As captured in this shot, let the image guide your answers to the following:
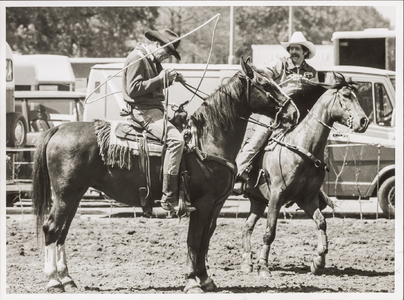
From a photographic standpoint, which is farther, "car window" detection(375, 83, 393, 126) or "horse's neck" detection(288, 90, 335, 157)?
"car window" detection(375, 83, 393, 126)

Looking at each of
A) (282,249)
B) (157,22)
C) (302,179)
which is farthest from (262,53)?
(157,22)

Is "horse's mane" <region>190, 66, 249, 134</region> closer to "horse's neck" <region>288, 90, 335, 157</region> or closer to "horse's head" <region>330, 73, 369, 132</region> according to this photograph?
"horse's neck" <region>288, 90, 335, 157</region>

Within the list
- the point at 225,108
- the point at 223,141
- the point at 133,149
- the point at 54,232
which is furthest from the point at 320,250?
the point at 54,232

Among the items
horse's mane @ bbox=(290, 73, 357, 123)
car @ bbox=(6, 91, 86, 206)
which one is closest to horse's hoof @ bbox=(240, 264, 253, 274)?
horse's mane @ bbox=(290, 73, 357, 123)

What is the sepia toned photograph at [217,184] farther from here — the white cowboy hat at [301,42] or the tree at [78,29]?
the tree at [78,29]

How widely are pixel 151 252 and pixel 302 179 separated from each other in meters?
2.43

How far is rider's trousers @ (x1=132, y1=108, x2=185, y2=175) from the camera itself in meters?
7.51

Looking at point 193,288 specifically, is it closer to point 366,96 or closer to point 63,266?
point 63,266

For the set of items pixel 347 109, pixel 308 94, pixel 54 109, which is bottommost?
pixel 54 109

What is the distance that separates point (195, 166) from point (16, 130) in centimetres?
897

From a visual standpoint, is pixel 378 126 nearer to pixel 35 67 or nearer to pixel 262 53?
pixel 262 53

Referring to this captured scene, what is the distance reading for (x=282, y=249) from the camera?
35.2 feet

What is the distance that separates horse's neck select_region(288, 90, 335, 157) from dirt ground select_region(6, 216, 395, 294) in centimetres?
154

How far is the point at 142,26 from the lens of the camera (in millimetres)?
26938
